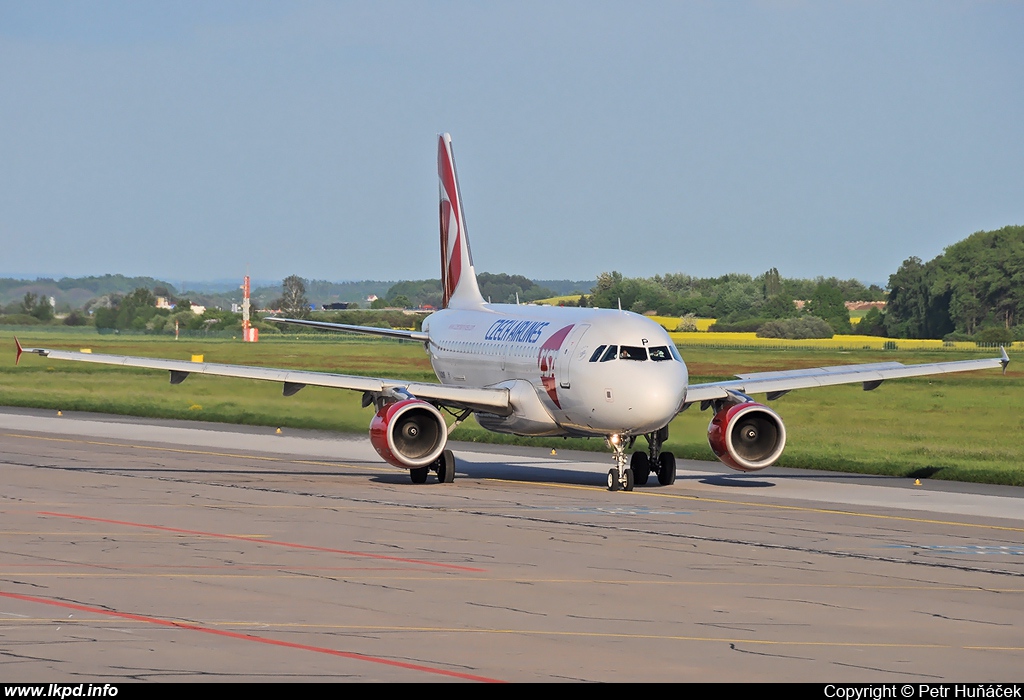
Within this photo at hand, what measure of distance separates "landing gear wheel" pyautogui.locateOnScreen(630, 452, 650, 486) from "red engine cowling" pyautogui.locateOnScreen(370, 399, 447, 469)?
473cm

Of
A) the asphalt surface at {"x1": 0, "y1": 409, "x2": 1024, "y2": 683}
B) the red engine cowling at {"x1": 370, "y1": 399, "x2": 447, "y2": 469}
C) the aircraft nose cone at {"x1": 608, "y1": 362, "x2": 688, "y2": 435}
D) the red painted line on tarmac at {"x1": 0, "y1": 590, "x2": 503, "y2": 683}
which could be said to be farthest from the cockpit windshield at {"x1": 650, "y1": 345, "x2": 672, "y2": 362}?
the red painted line on tarmac at {"x1": 0, "y1": 590, "x2": 503, "y2": 683}

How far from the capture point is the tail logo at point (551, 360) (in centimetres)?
3447

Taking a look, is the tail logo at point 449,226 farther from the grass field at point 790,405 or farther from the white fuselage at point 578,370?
the white fuselage at point 578,370

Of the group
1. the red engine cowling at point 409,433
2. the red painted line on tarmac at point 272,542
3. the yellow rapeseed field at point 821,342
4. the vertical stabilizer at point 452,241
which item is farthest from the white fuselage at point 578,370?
the yellow rapeseed field at point 821,342

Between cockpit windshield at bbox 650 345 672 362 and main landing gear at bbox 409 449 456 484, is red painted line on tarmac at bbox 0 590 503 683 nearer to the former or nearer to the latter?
main landing gear at bbox 409 449 456 484

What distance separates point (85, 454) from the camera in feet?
139

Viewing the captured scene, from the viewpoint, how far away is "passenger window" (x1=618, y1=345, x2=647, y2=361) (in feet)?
108

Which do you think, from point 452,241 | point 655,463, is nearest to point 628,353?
point 655,463

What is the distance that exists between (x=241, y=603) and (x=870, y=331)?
11877 cm

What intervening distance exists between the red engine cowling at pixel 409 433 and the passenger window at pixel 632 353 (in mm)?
4543

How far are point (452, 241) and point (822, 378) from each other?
14.5 m

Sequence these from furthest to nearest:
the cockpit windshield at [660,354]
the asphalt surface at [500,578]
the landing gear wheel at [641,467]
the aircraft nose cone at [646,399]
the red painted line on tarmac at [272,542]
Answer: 1. the landing gear wheel at [641,467]
2. the cockpit windshield at [660,354]
3. the aircraft nose cone at [646,399]
4. the red painted line on tarmac at [272,542]
5. the asphalt surface at [500,578]

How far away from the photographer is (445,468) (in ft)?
116

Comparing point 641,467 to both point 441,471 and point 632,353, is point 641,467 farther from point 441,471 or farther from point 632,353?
point 441,471
